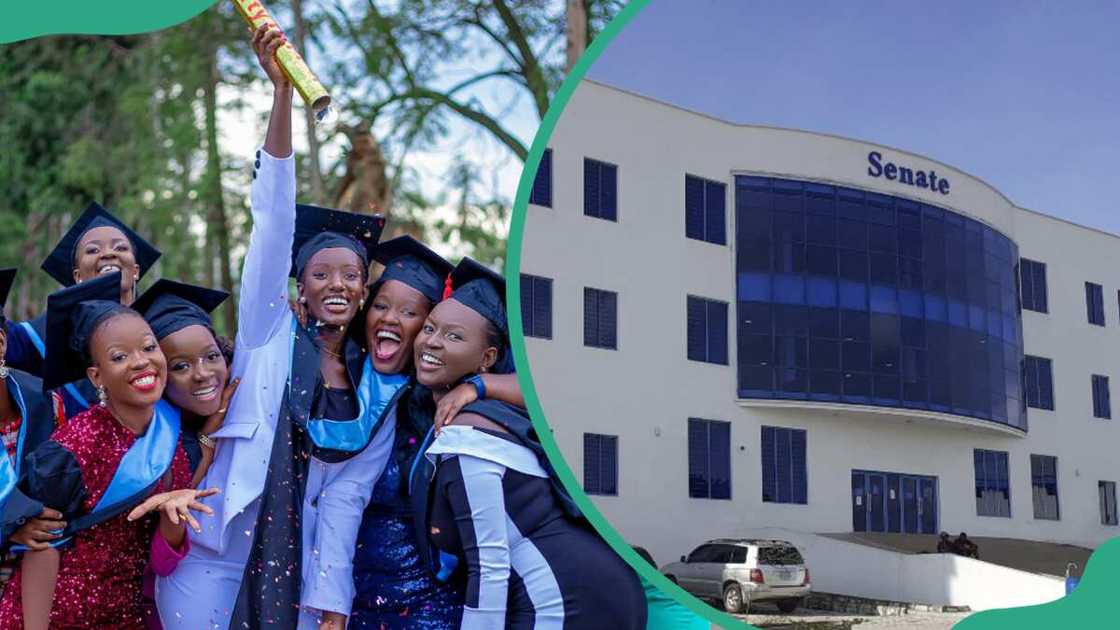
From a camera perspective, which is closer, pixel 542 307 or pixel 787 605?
pixel 787 605

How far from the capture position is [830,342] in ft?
7.67

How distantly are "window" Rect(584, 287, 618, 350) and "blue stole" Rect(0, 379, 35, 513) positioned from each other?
1.48 metres

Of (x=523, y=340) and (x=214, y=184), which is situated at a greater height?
(x=214, y=184)

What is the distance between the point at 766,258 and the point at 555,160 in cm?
50

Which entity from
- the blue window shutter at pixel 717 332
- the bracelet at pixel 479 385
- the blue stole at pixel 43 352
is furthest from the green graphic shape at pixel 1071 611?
the blue stole at pixel 43 352

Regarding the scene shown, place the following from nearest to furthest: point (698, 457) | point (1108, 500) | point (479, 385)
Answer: point (1108, 500)
point (698, 457)
point (479, 385)

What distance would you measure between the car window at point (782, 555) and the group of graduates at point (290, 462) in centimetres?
52

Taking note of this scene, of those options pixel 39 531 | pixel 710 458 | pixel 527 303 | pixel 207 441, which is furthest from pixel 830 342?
pixel 39 531

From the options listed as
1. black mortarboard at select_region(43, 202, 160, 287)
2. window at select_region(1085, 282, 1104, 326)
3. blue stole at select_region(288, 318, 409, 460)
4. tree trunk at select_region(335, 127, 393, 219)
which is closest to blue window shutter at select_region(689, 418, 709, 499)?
window at select_region(1085, 282, 1104, 326)

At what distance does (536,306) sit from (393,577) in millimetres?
941

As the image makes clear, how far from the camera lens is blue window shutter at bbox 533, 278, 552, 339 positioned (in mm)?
2492

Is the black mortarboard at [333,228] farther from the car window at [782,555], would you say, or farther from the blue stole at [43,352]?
the car window at [782,555]

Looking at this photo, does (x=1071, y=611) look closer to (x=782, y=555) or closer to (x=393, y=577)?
(x=782, y=555)

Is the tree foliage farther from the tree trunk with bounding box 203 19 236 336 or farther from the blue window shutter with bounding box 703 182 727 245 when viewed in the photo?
the blue window shutter with bounding box 703 182 727 245
